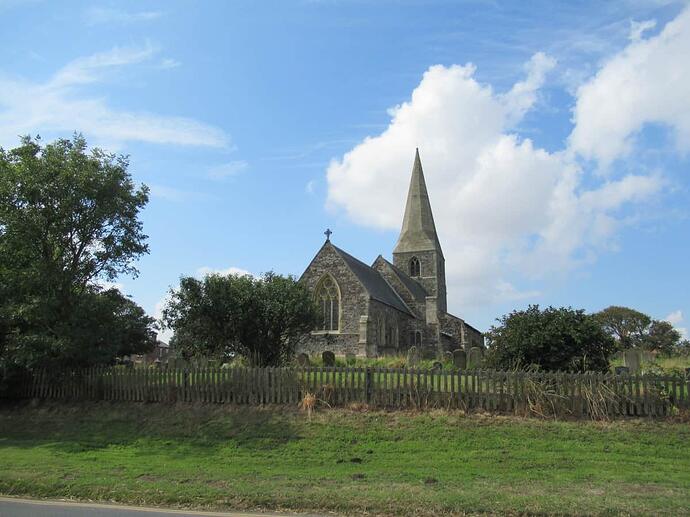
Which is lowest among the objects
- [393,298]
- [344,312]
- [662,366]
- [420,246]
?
[662,366]

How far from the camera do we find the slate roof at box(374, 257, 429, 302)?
166ft

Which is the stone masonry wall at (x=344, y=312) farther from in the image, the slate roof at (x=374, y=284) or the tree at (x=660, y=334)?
the tree at (x=660, y=334)

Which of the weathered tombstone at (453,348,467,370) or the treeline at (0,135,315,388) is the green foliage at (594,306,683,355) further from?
the treeline at (0,135,315,388)

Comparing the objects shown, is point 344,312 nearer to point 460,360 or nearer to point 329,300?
point 329,300

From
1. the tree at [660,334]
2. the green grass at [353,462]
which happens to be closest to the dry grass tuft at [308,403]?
the green grass at [353,462]

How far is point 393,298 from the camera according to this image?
4675 cm

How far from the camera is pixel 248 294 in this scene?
2373cm

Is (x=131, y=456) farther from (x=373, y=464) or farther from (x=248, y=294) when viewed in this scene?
(x=248, y=294)

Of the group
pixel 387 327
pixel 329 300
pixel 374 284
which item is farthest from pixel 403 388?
pixel 374 284

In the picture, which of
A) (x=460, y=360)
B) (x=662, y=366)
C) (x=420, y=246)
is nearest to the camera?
(x=662, y=366)

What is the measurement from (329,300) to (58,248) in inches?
888

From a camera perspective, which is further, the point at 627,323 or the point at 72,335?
the point at 627,323

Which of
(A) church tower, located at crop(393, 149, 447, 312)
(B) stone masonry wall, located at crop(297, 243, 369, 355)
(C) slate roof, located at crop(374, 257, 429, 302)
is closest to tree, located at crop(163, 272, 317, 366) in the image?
(B) stone masonry wall, located at crop(297, 243, 369, 355)

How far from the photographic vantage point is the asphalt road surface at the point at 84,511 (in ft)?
26.7
